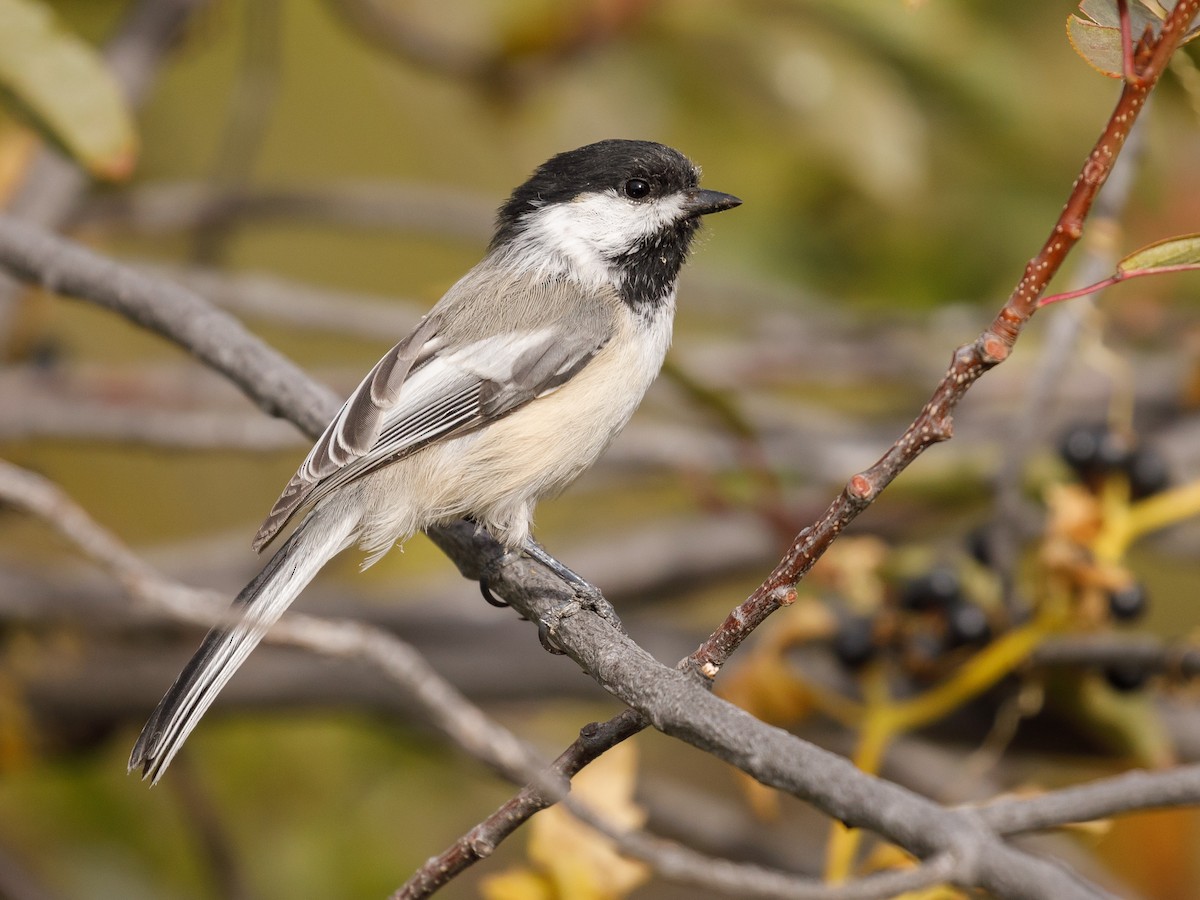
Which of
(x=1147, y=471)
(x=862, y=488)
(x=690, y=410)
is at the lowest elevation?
(x=862, y=488)

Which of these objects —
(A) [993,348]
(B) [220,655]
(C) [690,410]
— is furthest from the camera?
(C) [690,410]

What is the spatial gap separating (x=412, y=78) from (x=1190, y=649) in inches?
94.2

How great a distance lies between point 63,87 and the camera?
1692 millimetres

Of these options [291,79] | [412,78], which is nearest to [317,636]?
[412,78]

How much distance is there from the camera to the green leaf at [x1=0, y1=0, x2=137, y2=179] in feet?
5.44

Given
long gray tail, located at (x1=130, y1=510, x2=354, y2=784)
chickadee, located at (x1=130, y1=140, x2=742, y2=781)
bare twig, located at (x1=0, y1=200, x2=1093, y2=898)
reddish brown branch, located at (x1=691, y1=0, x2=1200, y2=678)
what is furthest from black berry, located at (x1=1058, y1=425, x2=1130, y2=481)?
long gray tail, located at (x1=130, y1=510, x2=354, y2=784)

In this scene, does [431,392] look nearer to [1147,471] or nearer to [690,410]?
[690,410]

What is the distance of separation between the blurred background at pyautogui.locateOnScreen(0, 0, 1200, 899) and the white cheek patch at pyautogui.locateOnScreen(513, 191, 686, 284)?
0.56 feet

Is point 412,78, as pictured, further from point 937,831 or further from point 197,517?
point 937,831

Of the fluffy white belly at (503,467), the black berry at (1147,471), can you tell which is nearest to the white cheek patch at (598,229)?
the fluffy white belly at (503,467)

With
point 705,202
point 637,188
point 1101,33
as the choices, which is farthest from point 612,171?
point 1101,33

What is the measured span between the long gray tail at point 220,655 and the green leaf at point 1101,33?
1.02 meters

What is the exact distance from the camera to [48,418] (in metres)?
2.51

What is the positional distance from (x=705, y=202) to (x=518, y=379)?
0.51m
